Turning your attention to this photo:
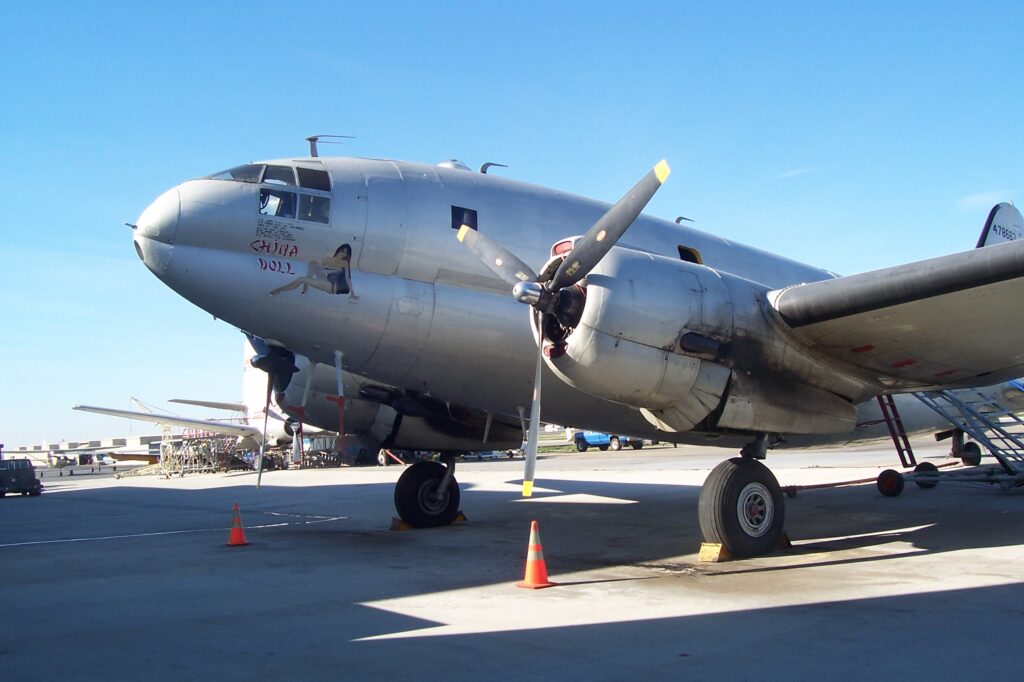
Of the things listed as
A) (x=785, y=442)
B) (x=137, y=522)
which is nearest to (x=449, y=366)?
(x=785, y=442)

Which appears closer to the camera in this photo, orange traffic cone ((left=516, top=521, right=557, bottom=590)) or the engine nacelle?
orange traffic cone ((left=516, top=521, right=557, bottom=590))

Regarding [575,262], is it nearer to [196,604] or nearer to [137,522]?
[196,604]

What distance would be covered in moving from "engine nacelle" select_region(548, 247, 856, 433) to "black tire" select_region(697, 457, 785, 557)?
0.54 m

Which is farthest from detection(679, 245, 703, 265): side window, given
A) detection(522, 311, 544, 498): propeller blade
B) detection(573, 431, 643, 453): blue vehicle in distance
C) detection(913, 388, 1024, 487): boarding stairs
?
detection(573, 431, 643, 453): blue vehicle in distance

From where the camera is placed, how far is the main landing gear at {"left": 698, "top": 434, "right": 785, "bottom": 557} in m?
8.95

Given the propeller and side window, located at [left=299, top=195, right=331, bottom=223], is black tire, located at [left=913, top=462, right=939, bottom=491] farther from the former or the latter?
side window, located at [left=299, top=195, right=331, bottom=223]

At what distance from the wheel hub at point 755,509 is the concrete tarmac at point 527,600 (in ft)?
1.22

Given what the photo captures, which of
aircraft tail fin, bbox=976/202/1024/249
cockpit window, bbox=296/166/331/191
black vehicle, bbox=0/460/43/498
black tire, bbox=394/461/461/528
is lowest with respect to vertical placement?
black vehicle, bbox=0/460/43/498

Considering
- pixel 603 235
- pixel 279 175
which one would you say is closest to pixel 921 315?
pixel 603 235

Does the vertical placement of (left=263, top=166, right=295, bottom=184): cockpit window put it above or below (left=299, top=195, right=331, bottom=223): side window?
above

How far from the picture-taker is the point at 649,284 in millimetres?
8547

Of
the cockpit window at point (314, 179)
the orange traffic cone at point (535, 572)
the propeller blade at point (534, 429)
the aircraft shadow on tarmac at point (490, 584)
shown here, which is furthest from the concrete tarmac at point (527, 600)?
the cockpit window at point (314, 179)

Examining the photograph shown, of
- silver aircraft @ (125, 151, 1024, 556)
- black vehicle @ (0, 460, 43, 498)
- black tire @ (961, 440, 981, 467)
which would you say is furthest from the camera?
black vehicle @ (0, 460, 43, 498)

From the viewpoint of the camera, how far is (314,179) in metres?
9.50
